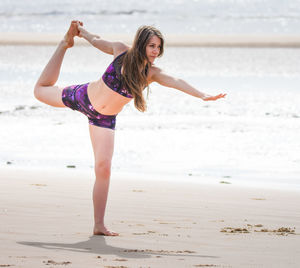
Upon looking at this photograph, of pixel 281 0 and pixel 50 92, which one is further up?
pixel 281 0

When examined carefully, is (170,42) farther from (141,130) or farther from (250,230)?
(250,230)

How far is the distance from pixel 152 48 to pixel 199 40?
3595cm

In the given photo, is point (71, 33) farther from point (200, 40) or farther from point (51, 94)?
point (200, 40)

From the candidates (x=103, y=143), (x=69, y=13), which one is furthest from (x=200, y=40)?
(x=103, y=143)

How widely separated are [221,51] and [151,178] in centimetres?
2703

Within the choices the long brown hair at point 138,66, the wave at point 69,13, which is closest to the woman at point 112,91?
the long brown hair at point 138,66

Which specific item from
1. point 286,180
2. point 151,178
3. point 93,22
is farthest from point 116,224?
point 93,22

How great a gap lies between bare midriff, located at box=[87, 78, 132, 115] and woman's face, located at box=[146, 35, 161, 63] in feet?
1.26

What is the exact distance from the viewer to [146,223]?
23.5 ft

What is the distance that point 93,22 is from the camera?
53.3 m

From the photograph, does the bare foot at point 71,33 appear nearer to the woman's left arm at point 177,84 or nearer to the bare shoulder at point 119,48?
the bare shoulder at point 119,48

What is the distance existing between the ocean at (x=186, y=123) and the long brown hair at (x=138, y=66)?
130 inches

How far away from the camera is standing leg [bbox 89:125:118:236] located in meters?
6.68

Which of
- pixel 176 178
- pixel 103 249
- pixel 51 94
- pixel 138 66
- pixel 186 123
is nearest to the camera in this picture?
pixel 103 249
